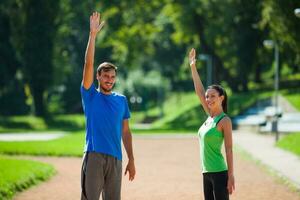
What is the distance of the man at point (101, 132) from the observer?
23.0ft

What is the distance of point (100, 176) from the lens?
23.2 feet

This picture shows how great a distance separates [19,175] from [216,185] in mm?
7828

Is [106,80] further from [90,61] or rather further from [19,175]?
[19,175]

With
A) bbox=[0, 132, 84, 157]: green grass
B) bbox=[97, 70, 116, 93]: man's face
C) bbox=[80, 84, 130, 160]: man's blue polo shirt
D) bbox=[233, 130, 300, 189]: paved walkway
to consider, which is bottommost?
bbox=[233, 130, 300, 189]: paved walkway

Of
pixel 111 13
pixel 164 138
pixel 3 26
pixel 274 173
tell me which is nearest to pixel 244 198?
pixel 274 173

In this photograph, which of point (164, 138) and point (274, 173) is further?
point (164, 138)

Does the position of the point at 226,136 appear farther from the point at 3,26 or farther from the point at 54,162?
the point at 3,26

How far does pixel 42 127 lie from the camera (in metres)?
54.0

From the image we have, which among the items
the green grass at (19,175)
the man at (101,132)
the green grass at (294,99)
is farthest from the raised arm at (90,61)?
the green grass at (294,99)

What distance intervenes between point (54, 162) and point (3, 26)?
123 ft

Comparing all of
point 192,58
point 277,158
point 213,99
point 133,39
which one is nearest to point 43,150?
point 277,158

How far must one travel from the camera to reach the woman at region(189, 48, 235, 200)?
7297mm

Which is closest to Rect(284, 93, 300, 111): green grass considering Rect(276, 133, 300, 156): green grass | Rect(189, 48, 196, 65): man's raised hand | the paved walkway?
the paved walkway

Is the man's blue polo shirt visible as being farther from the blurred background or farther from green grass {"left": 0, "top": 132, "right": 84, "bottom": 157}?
the blurred background
